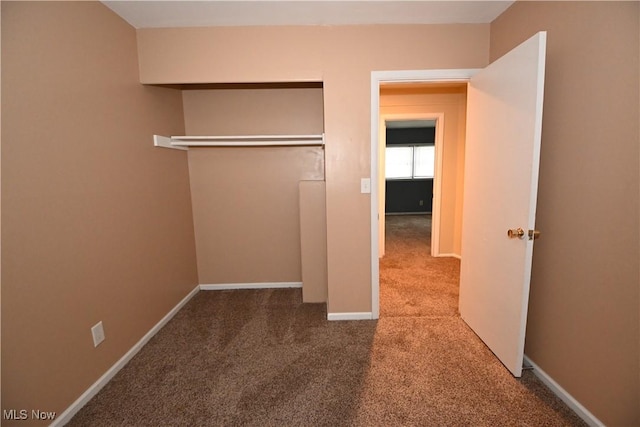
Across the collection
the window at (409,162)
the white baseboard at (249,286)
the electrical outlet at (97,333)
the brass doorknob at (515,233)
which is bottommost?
the white baseboard at (249,286)

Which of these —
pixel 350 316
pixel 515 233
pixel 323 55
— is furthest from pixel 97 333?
pixel 515 233

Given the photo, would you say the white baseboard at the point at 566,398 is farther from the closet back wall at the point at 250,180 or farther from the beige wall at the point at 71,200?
the beige wall at the point at 71,200

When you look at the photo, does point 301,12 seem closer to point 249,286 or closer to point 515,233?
point 515,233

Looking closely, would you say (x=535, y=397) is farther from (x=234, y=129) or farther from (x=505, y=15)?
(x=234, y=129)

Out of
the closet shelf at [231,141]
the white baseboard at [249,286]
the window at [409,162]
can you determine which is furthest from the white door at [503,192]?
the window at [409,162]

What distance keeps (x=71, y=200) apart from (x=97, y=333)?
0.79 metres

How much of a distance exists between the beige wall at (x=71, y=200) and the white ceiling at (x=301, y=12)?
8.5 inches

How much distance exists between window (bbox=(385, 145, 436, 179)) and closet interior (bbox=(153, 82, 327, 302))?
16.9ft

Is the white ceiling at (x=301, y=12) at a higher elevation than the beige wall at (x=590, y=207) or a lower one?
higher

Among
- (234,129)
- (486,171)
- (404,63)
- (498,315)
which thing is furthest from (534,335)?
(234,129)

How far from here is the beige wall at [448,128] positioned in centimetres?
383

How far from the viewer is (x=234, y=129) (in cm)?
288

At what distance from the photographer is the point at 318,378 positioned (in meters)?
1.76

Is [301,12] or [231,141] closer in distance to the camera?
[301,12]
